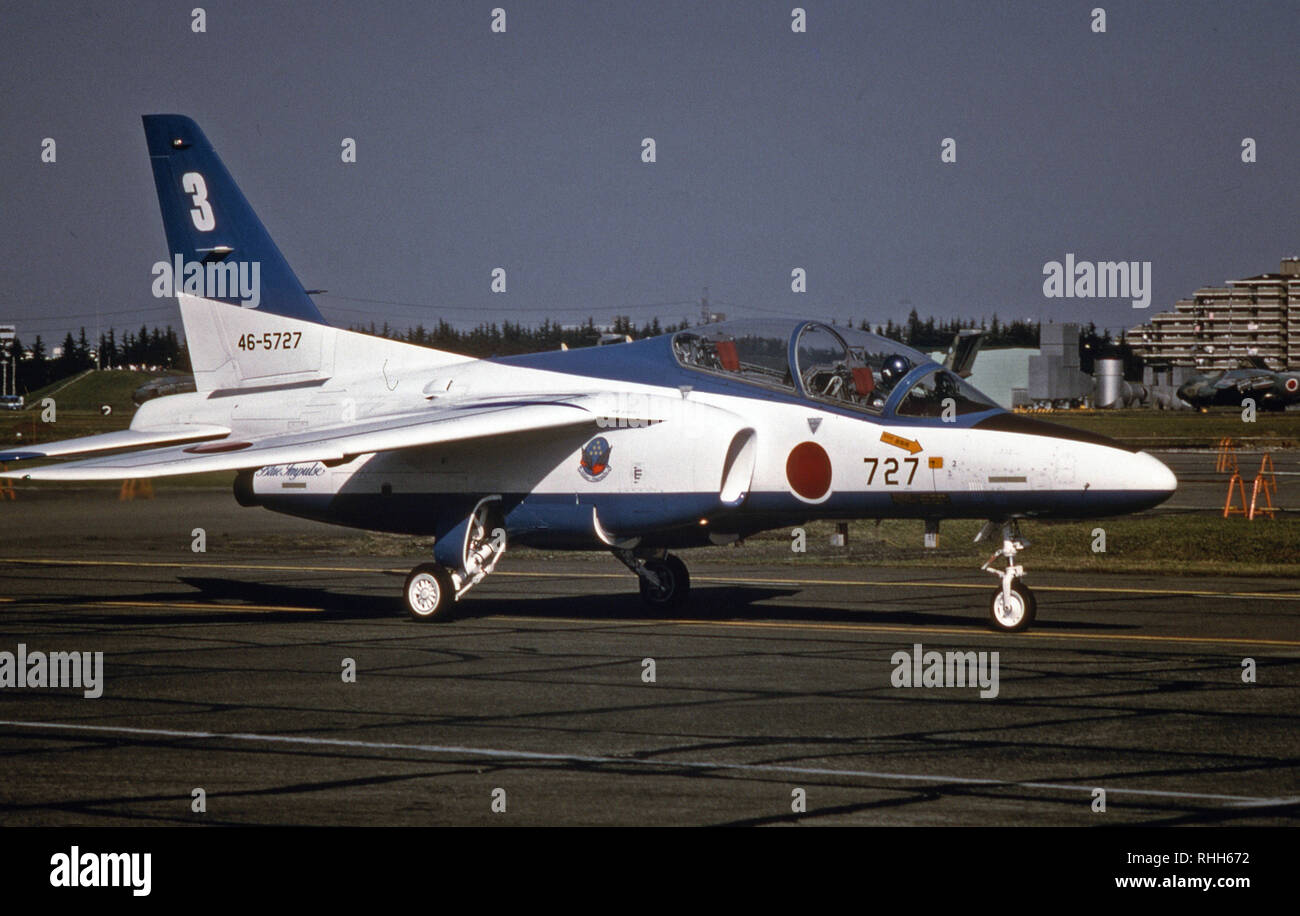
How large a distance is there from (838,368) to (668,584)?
11.8ft

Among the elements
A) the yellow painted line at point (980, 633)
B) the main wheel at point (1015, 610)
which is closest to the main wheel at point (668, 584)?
the yellow painted line at point (980, 633)

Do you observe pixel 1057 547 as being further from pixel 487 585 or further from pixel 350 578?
pixel 350 578

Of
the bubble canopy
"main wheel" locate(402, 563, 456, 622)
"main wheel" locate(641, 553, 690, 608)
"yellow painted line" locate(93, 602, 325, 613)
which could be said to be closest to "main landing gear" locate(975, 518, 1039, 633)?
the bubble canopy

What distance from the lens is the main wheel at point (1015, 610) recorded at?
14266 mm

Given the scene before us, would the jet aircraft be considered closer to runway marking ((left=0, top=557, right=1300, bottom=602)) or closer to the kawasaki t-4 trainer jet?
runway marking ((left=0, top=557, right=1300, bottom=602))

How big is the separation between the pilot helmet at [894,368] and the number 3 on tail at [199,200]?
9.09 m

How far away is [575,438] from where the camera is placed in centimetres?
1564

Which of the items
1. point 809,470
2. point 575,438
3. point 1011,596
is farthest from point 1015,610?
point 575,438

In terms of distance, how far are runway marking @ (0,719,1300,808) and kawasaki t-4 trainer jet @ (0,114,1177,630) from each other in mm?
5000

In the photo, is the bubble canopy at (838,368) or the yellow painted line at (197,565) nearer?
the bubble canopy at (838,368)

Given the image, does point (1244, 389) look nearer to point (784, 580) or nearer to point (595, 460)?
point (784, 580)

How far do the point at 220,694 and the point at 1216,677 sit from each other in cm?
795

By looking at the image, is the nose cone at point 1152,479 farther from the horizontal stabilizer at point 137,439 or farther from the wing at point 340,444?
the horizontal stabilizer at point 137,439
